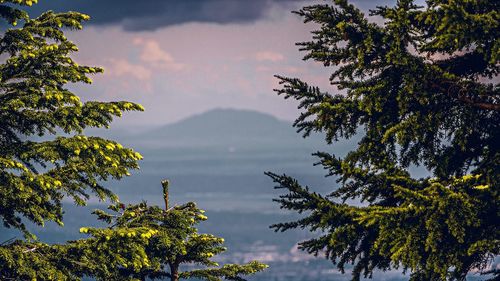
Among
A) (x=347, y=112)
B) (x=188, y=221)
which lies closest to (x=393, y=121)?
(x=347, y=112)

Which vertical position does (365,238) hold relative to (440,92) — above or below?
below

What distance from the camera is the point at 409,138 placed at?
28.1ft

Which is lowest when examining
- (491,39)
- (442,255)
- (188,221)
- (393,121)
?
(442,255)

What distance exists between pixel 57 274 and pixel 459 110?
6563 mm

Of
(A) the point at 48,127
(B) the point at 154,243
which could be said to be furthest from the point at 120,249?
(A) the point at 48,127

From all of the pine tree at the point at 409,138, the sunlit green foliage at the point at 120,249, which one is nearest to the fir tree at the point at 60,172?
the sunlit green foliage at the point at 120,249

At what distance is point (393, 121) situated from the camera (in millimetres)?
A: 8797

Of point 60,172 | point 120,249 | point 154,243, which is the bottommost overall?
point 120,249

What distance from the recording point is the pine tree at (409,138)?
725 cm

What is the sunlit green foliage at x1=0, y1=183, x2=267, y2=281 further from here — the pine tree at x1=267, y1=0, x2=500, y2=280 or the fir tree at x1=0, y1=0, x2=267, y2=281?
the pine tree at x1=267, y1=0, x2=500, y2=280

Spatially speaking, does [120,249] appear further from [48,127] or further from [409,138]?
[409,138]

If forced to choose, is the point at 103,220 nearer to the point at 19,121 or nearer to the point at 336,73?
the point at 19,121

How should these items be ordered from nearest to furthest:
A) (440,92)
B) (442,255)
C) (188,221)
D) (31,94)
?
(442,255) → (440,92) → (31,94) → (188,221)

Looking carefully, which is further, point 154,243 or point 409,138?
point 154,243
